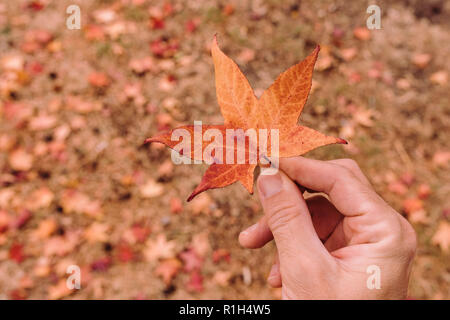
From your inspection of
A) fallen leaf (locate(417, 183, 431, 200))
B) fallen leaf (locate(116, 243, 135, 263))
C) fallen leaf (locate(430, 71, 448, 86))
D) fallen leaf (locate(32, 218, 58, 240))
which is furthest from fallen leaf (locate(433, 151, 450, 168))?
fallen leaf (locate(32, 218, 58, 240))

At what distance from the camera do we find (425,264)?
2.44 meters

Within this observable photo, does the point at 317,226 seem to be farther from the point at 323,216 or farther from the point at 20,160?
the point at 20,160

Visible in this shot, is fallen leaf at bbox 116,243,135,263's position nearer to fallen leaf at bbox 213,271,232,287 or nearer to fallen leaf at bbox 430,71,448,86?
fallen leaf at bbox 213,271,232,287

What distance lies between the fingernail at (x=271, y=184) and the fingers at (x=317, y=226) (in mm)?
416

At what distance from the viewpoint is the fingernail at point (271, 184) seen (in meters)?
1.30

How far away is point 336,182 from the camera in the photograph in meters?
1.42

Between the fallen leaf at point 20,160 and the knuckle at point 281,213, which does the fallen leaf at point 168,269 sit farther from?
the fallen leaf at point 20,160

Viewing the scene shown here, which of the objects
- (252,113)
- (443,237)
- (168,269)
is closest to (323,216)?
(252,113)

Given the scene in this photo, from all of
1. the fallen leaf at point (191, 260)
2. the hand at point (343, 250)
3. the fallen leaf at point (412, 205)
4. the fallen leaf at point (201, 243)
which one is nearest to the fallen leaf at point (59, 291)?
the fallen leaf at point (191, 260)

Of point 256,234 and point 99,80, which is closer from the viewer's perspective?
point 256,234

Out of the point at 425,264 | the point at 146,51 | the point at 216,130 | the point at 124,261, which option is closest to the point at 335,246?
the point at 216,130

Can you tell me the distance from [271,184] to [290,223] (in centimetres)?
17
